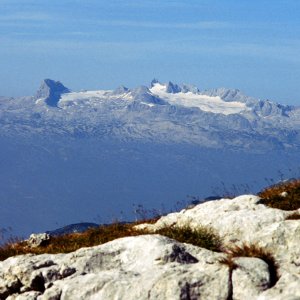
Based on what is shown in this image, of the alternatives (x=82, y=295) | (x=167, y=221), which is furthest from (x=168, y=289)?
(x=167, y=221)

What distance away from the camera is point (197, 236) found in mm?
17172

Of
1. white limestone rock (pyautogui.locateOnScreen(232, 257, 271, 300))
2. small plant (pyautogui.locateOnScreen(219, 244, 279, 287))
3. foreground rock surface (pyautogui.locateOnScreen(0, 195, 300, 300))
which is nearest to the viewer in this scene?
white limestone rock (pyautogui.locateOnScreen(232, 257, 271, 300))

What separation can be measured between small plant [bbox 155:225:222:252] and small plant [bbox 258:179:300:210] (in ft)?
11.9

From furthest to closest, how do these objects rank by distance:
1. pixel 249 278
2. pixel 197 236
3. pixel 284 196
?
1. pixel 284 196
2. pixel 197 236
3. pixel 249 278

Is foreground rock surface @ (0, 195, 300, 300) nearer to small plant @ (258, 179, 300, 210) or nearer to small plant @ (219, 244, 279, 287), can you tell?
small plant @ (219, 244, 279, 287)

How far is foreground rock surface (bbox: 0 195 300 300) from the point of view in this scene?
12.8m

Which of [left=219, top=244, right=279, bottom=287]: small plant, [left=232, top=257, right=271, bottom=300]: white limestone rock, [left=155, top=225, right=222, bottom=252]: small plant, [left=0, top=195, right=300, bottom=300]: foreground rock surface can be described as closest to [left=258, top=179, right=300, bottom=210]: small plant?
[left=0, top=195, right=300, bottom=300]: foreground rock surface

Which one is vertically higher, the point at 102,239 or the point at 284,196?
the point at 284,196

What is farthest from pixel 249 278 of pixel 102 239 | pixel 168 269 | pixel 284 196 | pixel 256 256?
pixel 284 196

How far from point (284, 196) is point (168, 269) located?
941 cm

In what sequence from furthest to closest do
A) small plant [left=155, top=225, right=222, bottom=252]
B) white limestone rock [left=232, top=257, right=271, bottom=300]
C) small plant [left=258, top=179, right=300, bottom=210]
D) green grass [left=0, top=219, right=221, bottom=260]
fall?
small plant [left=258, top=179, right=300, bottom=210], green grass [left=0, top=219, right=221, bottom=260], small plant [left=155, top=225, right=222, bottom=252], white limestone rock [left=232, top=257, right=271, bottom=300]

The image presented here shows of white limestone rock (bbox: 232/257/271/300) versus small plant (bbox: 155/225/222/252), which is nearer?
A: white limestone rock (bbox: 232/257/271/300)

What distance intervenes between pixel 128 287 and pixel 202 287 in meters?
1.57

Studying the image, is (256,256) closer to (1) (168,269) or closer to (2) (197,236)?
(1) (168,269)
